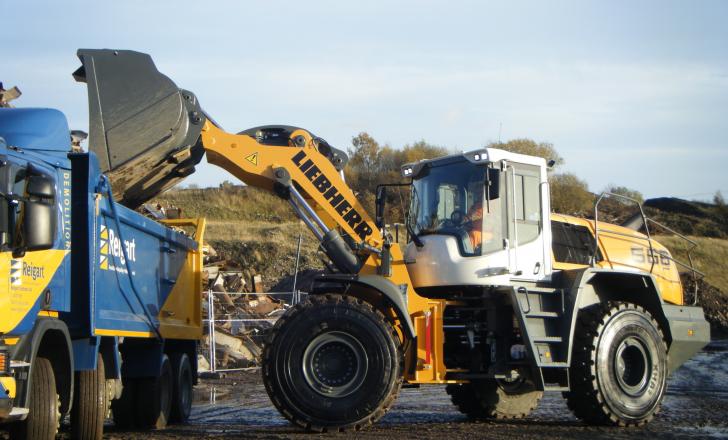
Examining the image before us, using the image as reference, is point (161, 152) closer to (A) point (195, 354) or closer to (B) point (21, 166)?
(B) point (21, 166)

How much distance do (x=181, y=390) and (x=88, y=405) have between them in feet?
12.4

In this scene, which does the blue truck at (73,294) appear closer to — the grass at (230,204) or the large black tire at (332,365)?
the large black tire at (332,365)

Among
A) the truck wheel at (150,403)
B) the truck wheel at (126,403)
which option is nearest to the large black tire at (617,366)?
the truck wheel at (150,403)

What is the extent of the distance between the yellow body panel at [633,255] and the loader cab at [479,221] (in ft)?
2.93

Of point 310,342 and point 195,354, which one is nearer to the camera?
point 310,342

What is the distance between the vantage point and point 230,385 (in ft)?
64.1

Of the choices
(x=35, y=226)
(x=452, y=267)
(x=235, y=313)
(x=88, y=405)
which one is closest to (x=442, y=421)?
(x=452, y=267)

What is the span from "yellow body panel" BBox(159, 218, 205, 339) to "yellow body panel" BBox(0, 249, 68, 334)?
12.3 feet

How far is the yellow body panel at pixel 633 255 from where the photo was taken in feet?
42.0

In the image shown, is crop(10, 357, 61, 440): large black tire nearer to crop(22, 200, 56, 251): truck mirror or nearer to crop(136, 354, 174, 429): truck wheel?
crop(22, 200, 56, 251): truck mirror

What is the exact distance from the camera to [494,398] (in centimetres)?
1266

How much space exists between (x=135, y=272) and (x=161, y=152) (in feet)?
4.70

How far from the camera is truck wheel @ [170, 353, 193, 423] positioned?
13.1m

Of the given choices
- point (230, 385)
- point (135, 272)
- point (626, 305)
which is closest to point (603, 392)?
point (626, 305)
